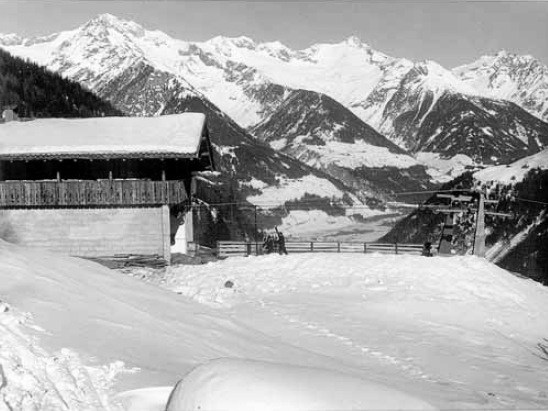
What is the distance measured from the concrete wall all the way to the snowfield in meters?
1.81

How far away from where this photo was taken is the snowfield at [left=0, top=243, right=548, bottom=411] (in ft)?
18.9

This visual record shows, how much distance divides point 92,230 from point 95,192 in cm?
174

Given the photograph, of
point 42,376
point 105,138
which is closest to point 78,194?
point 105,138

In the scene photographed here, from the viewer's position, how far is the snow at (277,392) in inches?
193

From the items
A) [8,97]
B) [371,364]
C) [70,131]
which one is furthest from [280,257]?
[8,97]

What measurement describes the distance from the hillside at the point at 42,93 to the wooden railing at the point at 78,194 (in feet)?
210

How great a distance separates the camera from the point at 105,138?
27422 mm

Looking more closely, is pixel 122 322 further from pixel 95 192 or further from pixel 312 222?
pixel 312 222

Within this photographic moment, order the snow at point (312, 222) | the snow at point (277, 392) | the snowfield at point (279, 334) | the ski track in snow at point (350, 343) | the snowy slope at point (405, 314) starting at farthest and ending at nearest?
1. the snow at point (312, 222)
2. the ski track in snow at point (350, 343)
3. the snowy slope at point (405, 314)
4. the snowfield at point (279, 334)
5. the snow at point (277, 392)

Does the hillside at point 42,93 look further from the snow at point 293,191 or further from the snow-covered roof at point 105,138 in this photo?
the snow-covered roof at point 105,138

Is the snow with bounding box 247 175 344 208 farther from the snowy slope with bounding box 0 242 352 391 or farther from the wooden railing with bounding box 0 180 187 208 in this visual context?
the snowy slope with bounding box 0 242 352 391

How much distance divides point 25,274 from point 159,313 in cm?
243

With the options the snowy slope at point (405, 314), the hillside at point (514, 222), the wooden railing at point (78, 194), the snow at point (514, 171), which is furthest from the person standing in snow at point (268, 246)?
the snow at point (514, 171)

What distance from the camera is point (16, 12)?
15641 millimetres
